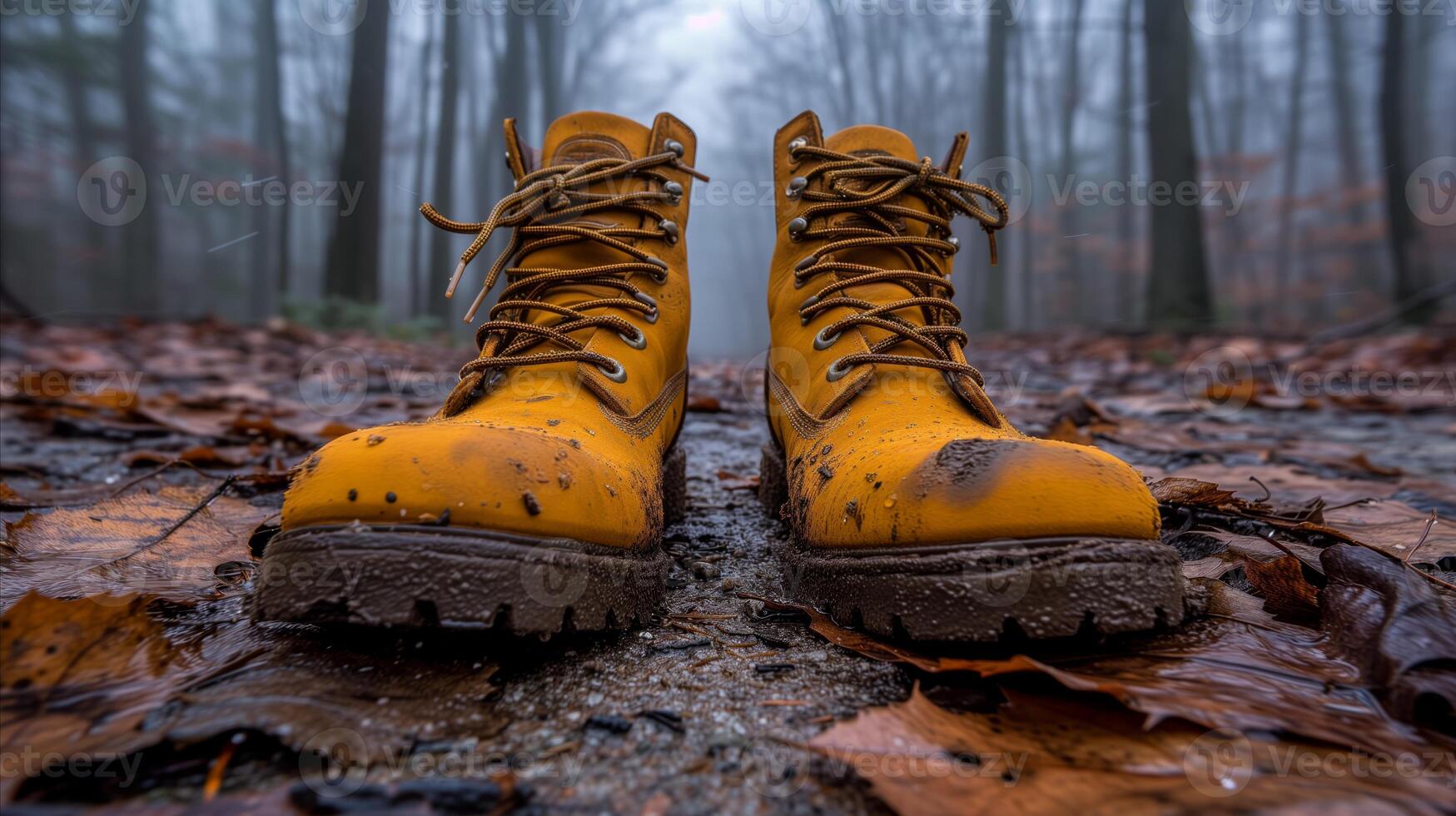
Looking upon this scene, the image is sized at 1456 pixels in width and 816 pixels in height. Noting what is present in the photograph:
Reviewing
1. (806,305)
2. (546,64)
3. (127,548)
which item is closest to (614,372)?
(806,305)

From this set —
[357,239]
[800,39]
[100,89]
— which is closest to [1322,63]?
[800,39]

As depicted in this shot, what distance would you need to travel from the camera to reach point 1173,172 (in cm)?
730

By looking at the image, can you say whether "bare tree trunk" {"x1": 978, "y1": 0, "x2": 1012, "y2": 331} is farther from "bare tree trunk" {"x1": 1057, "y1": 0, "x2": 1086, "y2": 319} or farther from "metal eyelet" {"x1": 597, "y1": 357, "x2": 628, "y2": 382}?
"metal eyelet" {"x1": 597, "y1": 357, "x2": 628, "y2": 382}

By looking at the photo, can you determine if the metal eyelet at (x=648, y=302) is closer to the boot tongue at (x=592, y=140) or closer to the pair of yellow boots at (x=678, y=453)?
the pair of yellow boots at (x=678, y=453)

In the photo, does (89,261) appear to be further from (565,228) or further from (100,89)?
(565,228)

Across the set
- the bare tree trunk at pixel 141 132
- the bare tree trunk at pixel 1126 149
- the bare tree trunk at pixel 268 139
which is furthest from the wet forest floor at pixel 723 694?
the bare tree trunk at pixel 141 132

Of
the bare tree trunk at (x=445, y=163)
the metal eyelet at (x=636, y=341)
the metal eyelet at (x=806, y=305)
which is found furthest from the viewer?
the bare tree trunk at (x=445, y=163)

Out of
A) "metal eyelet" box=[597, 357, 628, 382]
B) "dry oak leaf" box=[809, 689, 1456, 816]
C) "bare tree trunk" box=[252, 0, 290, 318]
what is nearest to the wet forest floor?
"dry oak leaf" box=[809, 689, 1456, 816]

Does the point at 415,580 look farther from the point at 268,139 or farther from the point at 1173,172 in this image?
the point at 268,139

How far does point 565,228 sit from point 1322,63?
3156 centimetres

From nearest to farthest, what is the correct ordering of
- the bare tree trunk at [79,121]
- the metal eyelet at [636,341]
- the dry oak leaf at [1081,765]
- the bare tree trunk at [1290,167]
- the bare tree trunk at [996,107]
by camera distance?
the dry oak leaf at [1081,765] → the metal eyelet at [636,341] → the bare tree trunk at [996,107] → the bare tree trunk at [79,121] → the bare tree trunk at [1290,167]

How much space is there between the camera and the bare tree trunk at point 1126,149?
16125 mm

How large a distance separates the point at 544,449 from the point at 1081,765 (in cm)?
70

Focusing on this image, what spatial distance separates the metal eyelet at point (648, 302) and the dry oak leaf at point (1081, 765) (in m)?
0.98
